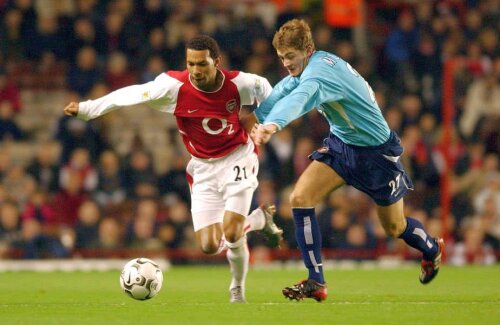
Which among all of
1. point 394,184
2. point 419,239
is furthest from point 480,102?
point 394,184

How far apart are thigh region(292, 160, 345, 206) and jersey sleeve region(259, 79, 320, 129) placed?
938 millimetres

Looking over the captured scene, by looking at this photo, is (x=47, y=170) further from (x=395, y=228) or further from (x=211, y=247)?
(x=395, y=228)

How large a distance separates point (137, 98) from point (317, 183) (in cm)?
168

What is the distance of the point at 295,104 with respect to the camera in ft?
29.5

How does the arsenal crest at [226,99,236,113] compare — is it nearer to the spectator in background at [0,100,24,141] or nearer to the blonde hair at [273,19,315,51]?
the blonde hair at [273,19,315,51]

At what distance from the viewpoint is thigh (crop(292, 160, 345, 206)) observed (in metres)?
10.0

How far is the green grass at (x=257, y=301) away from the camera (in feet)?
28.2

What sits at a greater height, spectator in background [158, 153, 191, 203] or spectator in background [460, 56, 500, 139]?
spectator in background [460, 56, 500, 139]

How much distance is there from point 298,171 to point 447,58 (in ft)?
11.6

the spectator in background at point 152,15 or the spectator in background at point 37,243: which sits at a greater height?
the spectator in background at point 152,15

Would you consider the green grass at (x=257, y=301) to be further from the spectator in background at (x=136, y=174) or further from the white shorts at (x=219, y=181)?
the spectator in background at (x=136, y=174)

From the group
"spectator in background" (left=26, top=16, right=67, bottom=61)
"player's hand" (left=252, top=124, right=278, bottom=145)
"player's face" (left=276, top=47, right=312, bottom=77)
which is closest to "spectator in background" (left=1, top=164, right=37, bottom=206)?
"spectator in background" (left=26, top=16, right=67, bottom=61)

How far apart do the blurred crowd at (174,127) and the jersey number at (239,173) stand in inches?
263

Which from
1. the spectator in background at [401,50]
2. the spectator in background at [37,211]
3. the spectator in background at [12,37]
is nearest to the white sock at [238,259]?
the spectator in background at [37,211]
